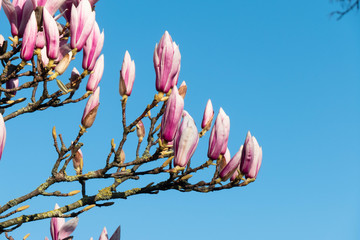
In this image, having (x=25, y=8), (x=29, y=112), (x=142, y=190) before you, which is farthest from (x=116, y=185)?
(x=25, y=8)

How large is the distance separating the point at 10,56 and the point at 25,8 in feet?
1.27

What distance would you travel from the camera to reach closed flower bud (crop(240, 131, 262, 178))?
3129mm

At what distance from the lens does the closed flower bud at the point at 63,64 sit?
10.7 ft

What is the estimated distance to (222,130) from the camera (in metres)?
2.96

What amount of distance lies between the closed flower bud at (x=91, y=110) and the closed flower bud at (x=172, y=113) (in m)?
0.65


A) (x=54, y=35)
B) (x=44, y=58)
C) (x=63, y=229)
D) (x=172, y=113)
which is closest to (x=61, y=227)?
(x=63, y=229)

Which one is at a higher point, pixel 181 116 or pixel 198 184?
pixel 181 116

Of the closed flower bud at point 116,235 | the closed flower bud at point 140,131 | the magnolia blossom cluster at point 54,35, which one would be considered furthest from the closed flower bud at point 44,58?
the closed flower bud at point 116,235

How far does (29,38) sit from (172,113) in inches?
45.3

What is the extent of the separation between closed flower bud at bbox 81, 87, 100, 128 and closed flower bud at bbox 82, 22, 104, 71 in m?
0.27

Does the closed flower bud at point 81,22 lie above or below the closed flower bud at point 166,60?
above

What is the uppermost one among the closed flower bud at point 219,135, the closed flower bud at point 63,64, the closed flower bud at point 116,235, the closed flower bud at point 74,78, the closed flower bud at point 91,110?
the closed flower bud at point 74,78

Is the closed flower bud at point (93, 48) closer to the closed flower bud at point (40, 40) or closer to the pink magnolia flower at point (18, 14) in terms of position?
the closed flower bud at point (40, 40)

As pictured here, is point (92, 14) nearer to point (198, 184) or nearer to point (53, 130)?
point (53, 130)
